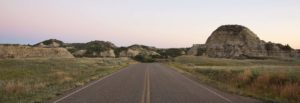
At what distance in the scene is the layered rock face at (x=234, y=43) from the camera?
151 meters

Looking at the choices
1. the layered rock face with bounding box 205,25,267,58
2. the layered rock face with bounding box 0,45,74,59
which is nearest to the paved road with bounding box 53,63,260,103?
the layered rock face with bounding box 0,45,74,59

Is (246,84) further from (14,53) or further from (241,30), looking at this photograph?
(241,30)

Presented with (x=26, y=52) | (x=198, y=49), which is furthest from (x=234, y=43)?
(x=26, y=52)

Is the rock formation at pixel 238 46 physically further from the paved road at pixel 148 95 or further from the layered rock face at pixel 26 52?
the paved road at pixel 148 95

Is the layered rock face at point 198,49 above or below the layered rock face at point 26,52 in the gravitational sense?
above

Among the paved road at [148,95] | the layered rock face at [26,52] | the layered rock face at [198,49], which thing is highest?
the layered rock face at [198,49]

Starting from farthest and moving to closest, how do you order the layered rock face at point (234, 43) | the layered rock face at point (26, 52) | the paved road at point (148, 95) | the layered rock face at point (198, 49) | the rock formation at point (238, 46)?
the layered rock face at point (198, 49) < the layered rock face at point (234, 43) < the rock formation at point (238, 46) < the layered rock face at point (26, 52) < the paved road at point (148, 95)

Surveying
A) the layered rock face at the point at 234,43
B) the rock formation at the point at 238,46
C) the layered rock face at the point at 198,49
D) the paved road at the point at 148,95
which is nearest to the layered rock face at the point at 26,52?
the paved road at the point at 148,95

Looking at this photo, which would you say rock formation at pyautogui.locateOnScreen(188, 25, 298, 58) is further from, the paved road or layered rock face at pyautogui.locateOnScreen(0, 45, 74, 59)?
the paved road

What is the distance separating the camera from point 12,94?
16.3 m

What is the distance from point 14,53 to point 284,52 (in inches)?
4028

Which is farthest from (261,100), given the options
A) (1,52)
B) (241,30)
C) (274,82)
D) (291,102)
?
(241,30)

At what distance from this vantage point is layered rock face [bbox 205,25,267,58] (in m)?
151

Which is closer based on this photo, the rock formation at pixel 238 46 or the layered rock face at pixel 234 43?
the rock formation at pixel 238 46
